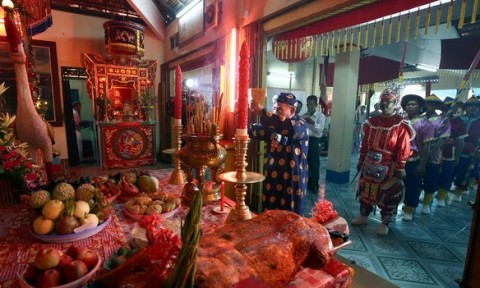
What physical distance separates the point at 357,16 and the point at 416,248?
7.94ft

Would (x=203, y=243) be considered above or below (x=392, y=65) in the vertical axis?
below

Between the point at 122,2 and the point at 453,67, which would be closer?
the point at 453,67

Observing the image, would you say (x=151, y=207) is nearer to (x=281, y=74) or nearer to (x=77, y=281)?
(x=77, y=281)

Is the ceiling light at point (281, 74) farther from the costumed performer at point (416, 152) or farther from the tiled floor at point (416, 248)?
the tiled floor at point (416, 248)

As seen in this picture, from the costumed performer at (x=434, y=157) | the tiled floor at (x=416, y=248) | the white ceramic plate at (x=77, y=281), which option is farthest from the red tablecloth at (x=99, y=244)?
the costumed performer at (x=434, y=157)

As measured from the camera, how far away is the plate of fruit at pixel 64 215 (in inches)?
38.4

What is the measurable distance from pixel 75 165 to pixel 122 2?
3746mm

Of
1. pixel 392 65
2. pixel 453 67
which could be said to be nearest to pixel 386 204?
pixel 453 67

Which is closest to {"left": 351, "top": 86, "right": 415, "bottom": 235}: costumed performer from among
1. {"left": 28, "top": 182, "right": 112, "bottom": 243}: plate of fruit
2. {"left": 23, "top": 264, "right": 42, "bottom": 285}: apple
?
{"left": 28, "top": 182, "right": 112, "bottom": 243}: plate of fruit

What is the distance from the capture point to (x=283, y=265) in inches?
29.5

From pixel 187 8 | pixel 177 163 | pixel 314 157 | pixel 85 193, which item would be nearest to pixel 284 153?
pixel 177 163

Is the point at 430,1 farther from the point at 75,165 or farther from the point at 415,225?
the point at 75,165

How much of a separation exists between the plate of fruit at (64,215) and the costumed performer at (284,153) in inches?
60.1

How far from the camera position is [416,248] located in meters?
2.63
